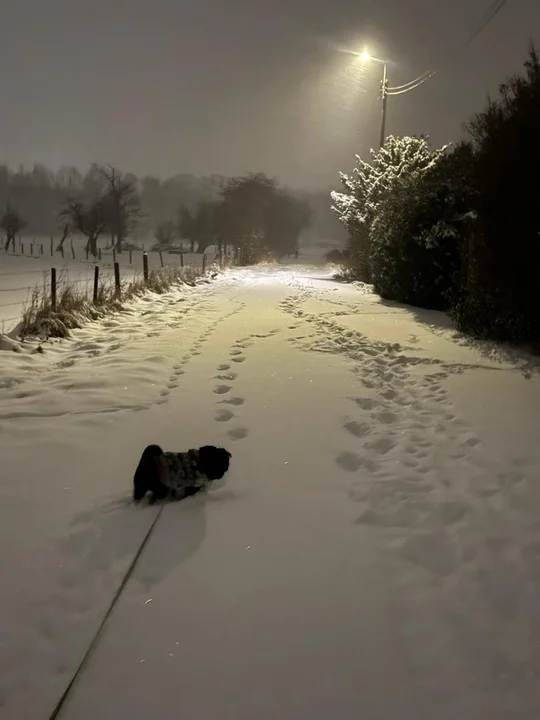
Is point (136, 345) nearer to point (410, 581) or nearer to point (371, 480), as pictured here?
point (371, 480)

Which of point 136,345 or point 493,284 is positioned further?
point 136,345

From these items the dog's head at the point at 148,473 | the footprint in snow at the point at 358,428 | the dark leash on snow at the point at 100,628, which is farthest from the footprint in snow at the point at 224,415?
the dark leash on snow at the point at 100,628

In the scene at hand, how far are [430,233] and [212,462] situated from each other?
7.26m

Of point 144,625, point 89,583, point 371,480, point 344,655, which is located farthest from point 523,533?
point 89,583

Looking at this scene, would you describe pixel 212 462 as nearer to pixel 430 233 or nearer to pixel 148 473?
pixel 148 473

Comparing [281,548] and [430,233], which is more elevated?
[430,233]

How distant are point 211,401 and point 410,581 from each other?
2749 millimetres

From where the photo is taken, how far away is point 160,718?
5.59 ft

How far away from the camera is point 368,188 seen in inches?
766

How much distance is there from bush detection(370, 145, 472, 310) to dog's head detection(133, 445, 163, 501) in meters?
6.77

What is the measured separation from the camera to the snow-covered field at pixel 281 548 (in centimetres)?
183

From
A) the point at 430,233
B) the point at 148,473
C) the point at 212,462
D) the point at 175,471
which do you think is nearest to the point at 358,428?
the point at 212,462

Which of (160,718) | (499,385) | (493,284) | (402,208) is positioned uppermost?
(402,208)

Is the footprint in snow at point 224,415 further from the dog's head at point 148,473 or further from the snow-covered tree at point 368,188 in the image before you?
the snow-covered tree at point 368,188
